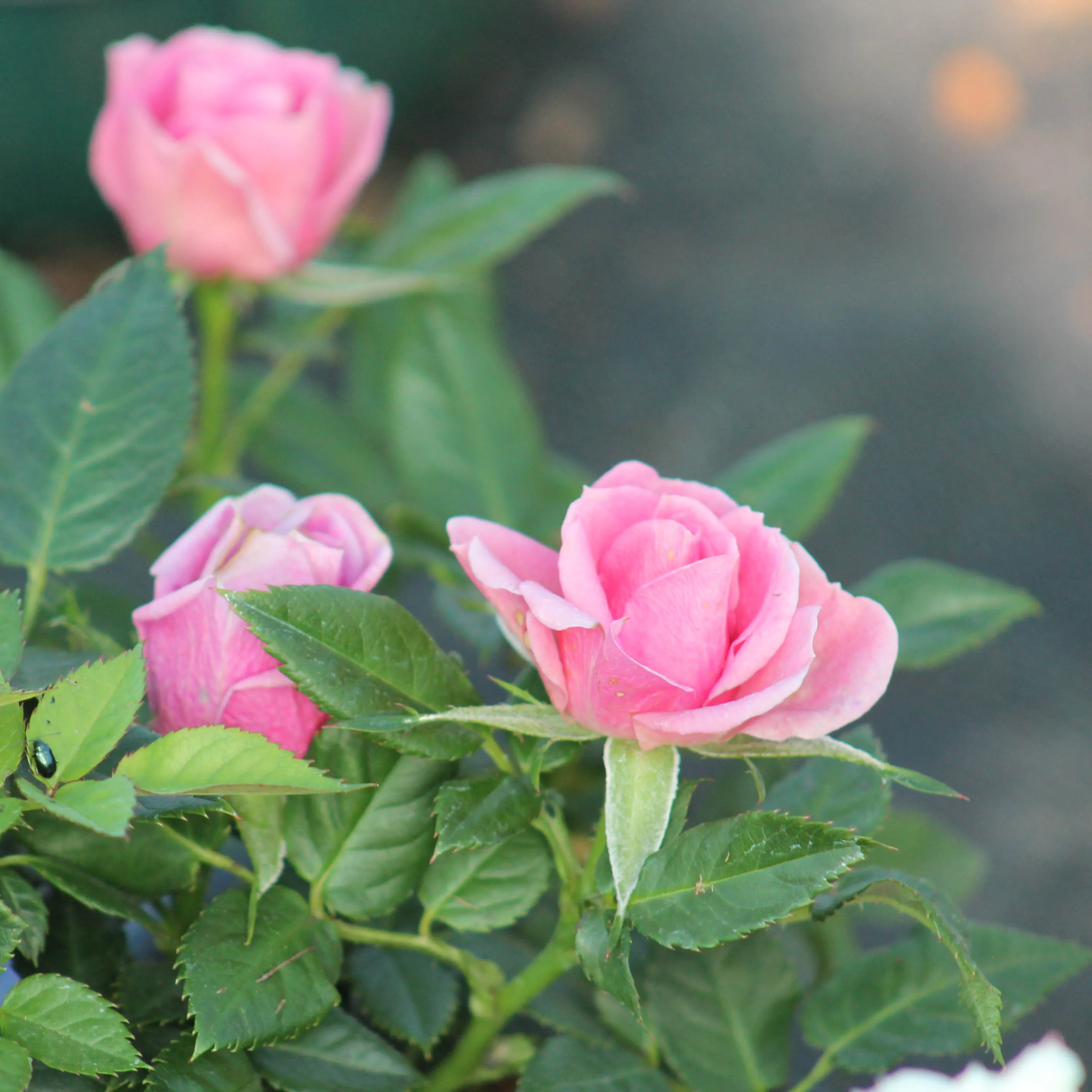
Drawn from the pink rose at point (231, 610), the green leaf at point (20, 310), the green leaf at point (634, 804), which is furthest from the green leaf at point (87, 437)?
the green leaf at point (20, 310)

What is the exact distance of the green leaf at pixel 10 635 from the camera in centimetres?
29

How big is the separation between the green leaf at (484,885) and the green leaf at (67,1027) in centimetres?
9

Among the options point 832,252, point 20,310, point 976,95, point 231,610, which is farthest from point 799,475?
point 976,95

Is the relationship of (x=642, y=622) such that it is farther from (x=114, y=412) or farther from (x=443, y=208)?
(x=443, y=208)

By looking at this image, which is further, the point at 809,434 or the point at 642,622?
the point at 809,434

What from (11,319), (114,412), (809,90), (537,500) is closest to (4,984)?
(114,412)

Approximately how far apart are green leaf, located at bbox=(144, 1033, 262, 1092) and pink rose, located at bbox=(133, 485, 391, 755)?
8 centimetres

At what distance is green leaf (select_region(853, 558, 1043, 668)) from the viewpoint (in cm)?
46

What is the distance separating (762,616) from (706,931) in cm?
7

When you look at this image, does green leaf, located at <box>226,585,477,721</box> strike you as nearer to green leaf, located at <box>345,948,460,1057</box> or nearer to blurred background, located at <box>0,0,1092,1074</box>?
green leaf, located at <box>345,948,460,1057</box>

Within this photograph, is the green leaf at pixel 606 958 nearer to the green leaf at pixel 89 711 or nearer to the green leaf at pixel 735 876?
the green leaf at pixel 735 876

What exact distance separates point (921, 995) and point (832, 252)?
143 centimetres

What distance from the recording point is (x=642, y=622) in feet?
0.94

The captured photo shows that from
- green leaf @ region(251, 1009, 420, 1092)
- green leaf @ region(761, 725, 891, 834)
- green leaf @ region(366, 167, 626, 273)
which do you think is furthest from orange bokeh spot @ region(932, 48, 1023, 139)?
green leaf @ region(251, 1009, 420, 1092)
